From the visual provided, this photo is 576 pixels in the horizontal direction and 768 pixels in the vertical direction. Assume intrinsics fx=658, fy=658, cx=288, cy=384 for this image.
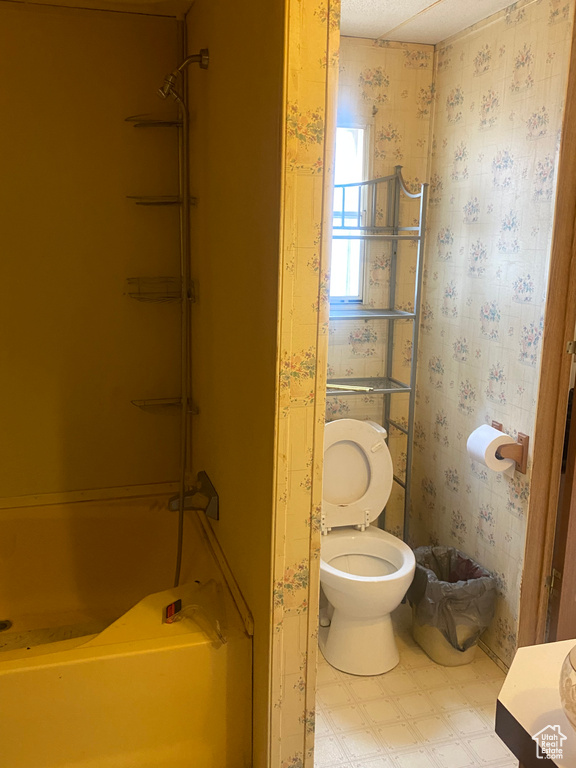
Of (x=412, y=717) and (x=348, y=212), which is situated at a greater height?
(x=348, y=212)

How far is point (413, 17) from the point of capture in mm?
2498

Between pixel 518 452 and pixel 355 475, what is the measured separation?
2.31 ft

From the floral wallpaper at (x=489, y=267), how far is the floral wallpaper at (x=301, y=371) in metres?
1.14

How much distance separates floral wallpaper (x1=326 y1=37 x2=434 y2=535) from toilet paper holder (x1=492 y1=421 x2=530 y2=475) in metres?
0.77

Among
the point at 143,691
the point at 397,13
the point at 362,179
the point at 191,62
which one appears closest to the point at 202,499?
the point at 143,691

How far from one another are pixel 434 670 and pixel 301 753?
108 cm

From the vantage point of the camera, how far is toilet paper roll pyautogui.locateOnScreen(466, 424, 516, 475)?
7.82ft

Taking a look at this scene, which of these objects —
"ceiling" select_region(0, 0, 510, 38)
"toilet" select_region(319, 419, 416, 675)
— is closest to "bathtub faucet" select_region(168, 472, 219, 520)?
"toilet" select_region(319, 419, 416, 675)

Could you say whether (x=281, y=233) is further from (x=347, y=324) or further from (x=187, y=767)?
(x=347, y=324)

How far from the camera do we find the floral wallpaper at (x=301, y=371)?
4.27 ft

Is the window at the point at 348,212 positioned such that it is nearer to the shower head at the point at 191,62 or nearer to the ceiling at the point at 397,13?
the ceiling at the point at 397,13

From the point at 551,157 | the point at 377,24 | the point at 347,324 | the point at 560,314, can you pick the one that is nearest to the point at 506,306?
the point at 560,314

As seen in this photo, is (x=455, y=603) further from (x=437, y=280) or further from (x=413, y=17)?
(x=413, y=17)

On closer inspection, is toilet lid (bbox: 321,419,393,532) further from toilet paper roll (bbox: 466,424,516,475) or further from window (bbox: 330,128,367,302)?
window (bbox: 330,128,367,302)
